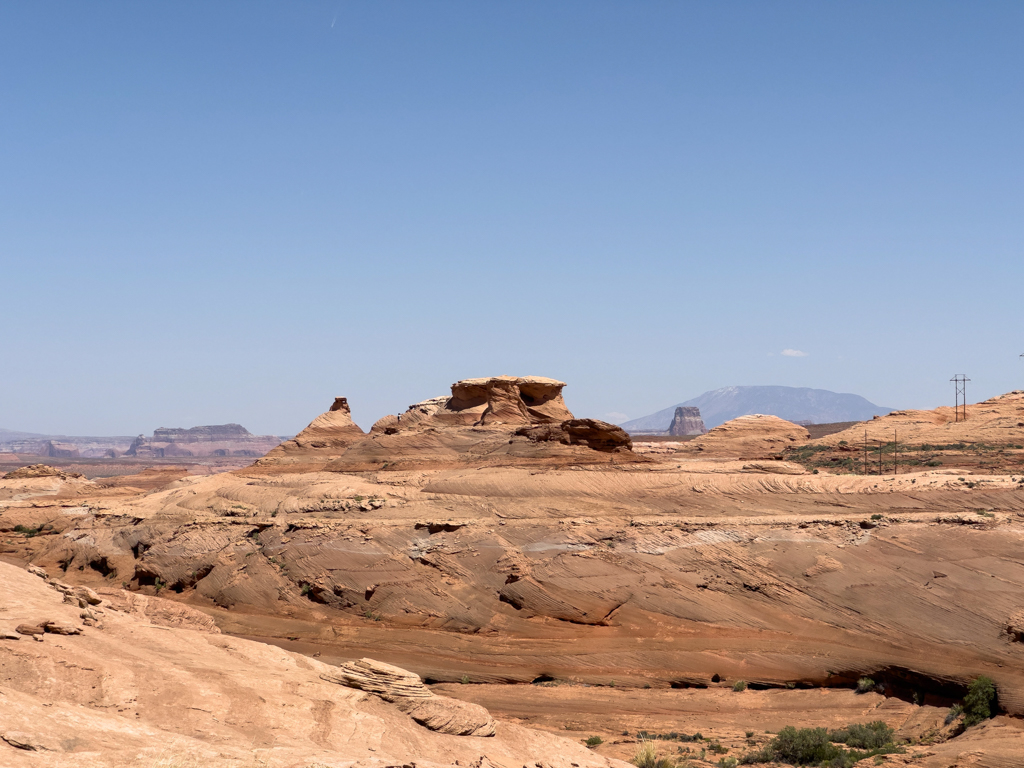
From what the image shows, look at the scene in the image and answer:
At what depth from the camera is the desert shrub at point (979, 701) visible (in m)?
17.5

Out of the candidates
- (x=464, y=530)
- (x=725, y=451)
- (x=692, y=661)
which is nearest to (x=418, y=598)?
(x=464, y=530)

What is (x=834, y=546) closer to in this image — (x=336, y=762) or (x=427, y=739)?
(x=427, y=739)

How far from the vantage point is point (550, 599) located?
23438mm

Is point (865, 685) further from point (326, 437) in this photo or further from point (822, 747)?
point (326, 437)

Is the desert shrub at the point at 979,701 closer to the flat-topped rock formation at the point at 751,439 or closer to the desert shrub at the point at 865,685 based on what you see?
the desert shrub at the point at 865,685

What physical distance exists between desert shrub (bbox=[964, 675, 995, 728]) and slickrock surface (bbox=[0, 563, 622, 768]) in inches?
358

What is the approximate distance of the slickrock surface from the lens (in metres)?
8.73

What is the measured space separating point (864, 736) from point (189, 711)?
12595mm

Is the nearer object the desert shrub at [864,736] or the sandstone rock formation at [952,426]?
the desert shrub at [864,736]

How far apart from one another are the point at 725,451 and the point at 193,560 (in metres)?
39.0

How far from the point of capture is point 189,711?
10867 millimetres

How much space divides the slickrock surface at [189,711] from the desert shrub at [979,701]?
9.09 metres

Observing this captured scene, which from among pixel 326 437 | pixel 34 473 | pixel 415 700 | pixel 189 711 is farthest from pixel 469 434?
pixel 34 473

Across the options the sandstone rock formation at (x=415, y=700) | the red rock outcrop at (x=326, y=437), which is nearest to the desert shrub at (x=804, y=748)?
the sandstone rock formation at (x=415, y=700)
